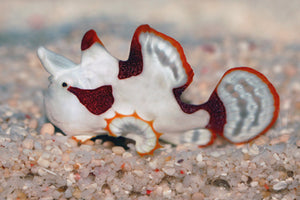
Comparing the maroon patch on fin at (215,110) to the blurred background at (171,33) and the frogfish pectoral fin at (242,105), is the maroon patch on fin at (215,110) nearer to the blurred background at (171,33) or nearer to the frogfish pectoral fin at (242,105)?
the frogfish pectoral fin at (242,105)

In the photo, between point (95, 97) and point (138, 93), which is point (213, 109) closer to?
point (138, 93)

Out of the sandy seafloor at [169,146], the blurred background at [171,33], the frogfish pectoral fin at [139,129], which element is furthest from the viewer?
the blurred background at [171,33]

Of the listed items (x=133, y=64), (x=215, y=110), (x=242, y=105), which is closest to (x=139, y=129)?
(x=133, y=64)

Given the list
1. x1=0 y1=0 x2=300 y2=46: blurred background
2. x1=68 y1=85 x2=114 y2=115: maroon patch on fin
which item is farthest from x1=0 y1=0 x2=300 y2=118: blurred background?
x1=68 y1=85 x2=114 y2=115: maroon patch on fin

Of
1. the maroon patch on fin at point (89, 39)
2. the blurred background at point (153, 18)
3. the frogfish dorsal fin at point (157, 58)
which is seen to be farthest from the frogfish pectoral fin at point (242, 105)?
the blurred background at point (153, 18)

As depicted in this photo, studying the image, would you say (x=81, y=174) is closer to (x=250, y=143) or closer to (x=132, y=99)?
(x=132, y=99)

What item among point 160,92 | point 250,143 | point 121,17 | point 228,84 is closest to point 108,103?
point 160,92

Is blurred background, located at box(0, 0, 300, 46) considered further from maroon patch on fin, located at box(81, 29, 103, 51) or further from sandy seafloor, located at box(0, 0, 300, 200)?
maroon patch on fin, located at box(81, 29, 103, 51)
